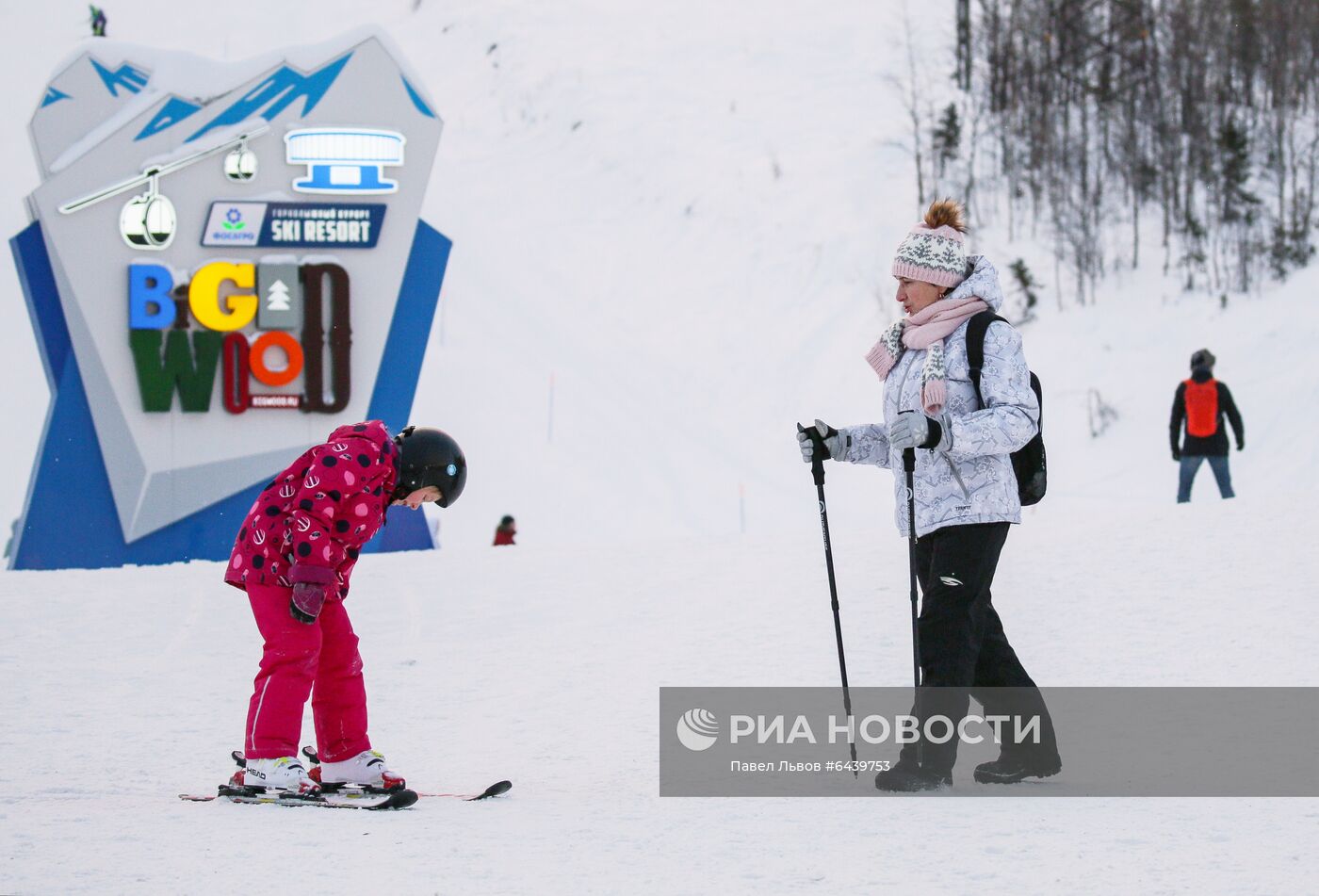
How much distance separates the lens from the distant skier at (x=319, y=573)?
14.3 feet

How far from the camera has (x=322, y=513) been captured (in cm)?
436

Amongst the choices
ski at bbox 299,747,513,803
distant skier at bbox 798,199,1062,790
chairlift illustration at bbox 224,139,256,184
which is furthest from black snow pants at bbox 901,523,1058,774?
chairlift illustration at bbox 224,139,256,184

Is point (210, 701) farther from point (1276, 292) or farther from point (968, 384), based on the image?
point (1276, 292)

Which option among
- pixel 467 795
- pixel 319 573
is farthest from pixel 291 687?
pixel 467 795

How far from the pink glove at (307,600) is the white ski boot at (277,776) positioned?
1.57 ft

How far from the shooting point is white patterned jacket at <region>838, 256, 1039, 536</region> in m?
4.43

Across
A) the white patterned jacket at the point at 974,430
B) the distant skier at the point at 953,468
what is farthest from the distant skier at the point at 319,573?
the white patterned jacket at the point at 974,430

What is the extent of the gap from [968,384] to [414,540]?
9.56m

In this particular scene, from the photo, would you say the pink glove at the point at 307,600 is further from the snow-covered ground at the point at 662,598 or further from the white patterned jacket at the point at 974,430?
the white patterned jacket at the point at 974,430

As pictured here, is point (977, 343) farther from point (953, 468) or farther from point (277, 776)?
point (277, 776)

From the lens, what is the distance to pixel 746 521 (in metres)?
20.8

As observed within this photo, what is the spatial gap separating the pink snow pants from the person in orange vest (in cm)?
966

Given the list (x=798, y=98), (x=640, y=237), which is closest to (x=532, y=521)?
(x=640, y=237)

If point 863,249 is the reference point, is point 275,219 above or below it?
below
